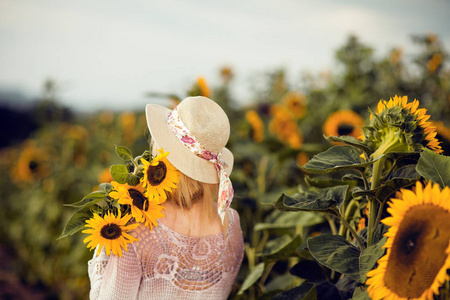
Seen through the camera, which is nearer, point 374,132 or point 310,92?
point 374,132

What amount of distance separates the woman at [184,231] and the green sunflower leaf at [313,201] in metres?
0.21

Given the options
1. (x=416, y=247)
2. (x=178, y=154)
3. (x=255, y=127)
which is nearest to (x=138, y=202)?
(x=178, y=154)

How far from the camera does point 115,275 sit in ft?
3.83

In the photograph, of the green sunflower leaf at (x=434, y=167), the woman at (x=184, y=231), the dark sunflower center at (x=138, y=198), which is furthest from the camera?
the woman at (x=184, y=231)

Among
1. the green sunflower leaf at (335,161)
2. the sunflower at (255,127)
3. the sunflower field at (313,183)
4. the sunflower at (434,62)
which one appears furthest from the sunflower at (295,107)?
the green sunflower leaf at (335,161)

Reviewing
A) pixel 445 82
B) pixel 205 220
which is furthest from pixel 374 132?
pixel 445 82

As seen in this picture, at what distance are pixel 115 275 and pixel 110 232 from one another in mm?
162

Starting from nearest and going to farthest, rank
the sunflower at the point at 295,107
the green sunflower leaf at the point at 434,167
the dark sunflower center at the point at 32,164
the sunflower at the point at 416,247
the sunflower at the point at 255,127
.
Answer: the sunflower at the point at 416,247 < the green sunflower leaf at the point at 434,167 < the sunflower at the point at 255,127 < the sunflower at the point at 295,107 < the dark sunflower center at the point at 32,164

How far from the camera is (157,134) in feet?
4.03

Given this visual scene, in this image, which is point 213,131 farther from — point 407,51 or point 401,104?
point 407,51

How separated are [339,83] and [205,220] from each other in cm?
313

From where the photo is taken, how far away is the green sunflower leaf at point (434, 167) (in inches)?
34.9

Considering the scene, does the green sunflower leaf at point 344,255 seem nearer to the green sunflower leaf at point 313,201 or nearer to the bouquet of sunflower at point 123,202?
the green sunflower leaf at point 313,201

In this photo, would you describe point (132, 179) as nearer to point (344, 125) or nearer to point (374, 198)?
point (374, 198)
